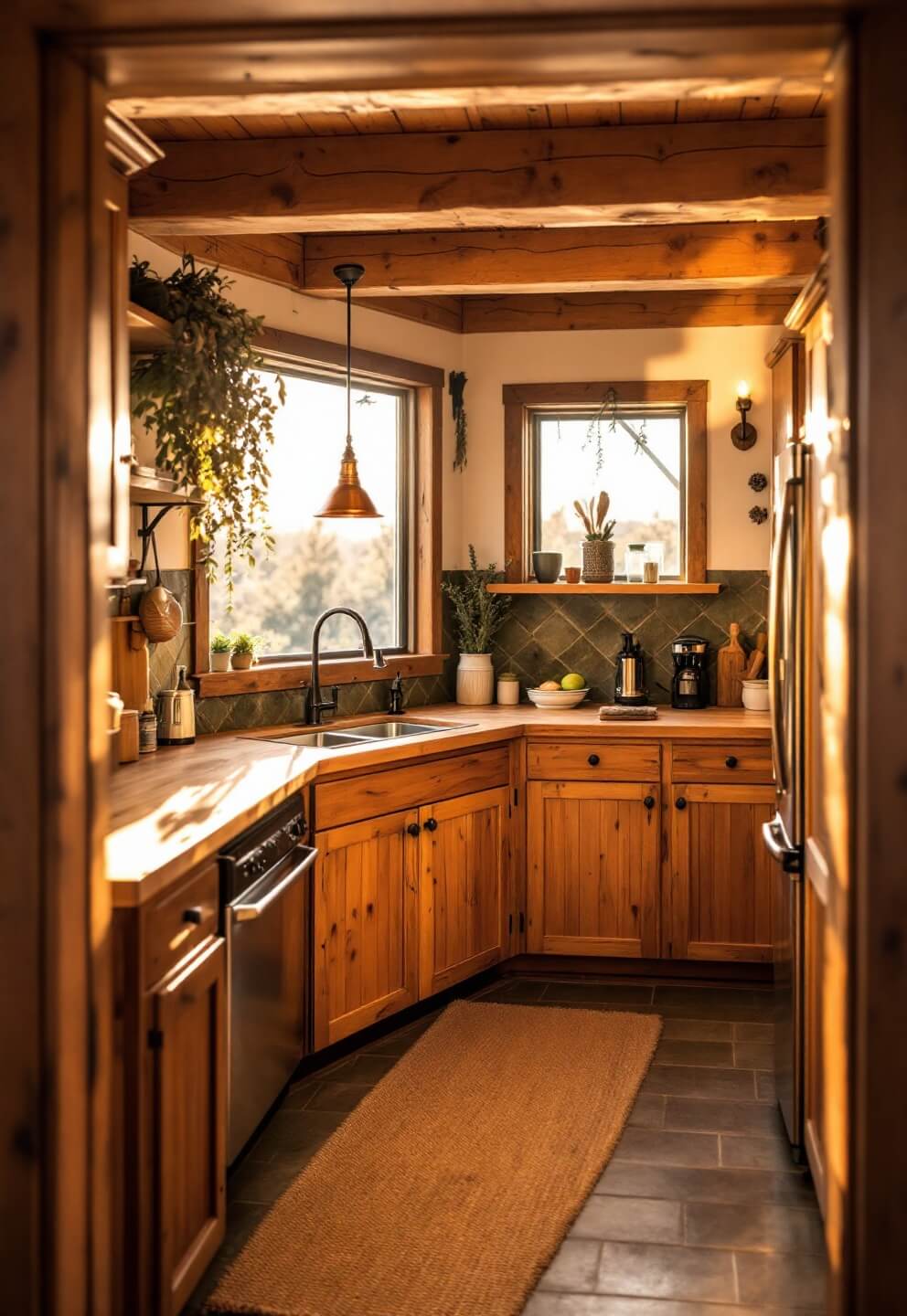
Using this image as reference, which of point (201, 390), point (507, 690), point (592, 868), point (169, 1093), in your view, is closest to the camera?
point (169, 1093)

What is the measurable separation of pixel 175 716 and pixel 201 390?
3.46 ft

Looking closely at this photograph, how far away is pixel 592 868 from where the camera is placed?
4625 millimetres

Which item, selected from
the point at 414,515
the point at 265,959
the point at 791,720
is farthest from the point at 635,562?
the point at 265,959

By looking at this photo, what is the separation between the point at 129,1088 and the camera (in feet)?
A: 6.95

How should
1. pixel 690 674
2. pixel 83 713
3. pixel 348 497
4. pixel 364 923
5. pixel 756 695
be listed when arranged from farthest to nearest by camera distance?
pixel 690 674 → pixel 756 695 → pixel 348 497 → pixel 364 923 → pixel 83 713

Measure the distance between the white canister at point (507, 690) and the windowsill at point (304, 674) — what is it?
26 cm

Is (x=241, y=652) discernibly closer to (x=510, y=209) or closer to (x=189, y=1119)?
(x=510, y=209)

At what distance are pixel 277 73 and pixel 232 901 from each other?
1622mm

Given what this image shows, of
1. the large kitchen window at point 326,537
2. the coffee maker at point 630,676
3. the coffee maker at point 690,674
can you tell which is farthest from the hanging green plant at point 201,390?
the coffee maker at point 690,674

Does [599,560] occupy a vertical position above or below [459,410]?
below

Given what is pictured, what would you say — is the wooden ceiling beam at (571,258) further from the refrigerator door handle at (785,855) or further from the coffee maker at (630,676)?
the refrigerator door handle at (785,855)

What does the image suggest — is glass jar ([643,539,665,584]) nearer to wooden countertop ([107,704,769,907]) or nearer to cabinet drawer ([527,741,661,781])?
wooden countertop ([107,704,769,907])

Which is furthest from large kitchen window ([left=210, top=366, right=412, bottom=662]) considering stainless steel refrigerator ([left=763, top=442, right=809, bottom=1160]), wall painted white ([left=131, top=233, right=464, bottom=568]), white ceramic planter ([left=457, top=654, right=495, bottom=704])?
stainless steel refrigerator ([left=763, top=442, right=809, bottom=1160])

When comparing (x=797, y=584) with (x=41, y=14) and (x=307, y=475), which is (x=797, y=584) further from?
(x=307, y=475)
